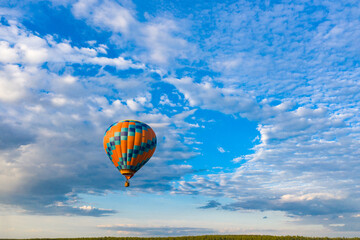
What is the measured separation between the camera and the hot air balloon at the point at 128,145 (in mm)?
103125

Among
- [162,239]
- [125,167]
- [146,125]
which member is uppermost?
[146,125]

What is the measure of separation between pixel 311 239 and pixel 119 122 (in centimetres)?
4103

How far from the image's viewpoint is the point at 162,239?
99.9 m

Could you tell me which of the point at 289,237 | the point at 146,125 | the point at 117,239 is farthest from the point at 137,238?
the point at 289,237

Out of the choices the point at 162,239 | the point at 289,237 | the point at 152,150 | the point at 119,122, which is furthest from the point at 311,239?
the point at 119,122

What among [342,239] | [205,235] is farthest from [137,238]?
[342,239]

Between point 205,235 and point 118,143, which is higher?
point 118,143

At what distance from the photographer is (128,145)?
103000 mm

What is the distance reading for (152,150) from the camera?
350 ft

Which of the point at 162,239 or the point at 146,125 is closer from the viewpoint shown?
the point at 162,239

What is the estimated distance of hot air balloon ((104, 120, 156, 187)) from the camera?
10312cm

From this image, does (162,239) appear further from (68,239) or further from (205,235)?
(68,239)

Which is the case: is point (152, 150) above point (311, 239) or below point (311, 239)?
above

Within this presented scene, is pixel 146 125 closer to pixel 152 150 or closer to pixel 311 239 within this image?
pixel 152 150
